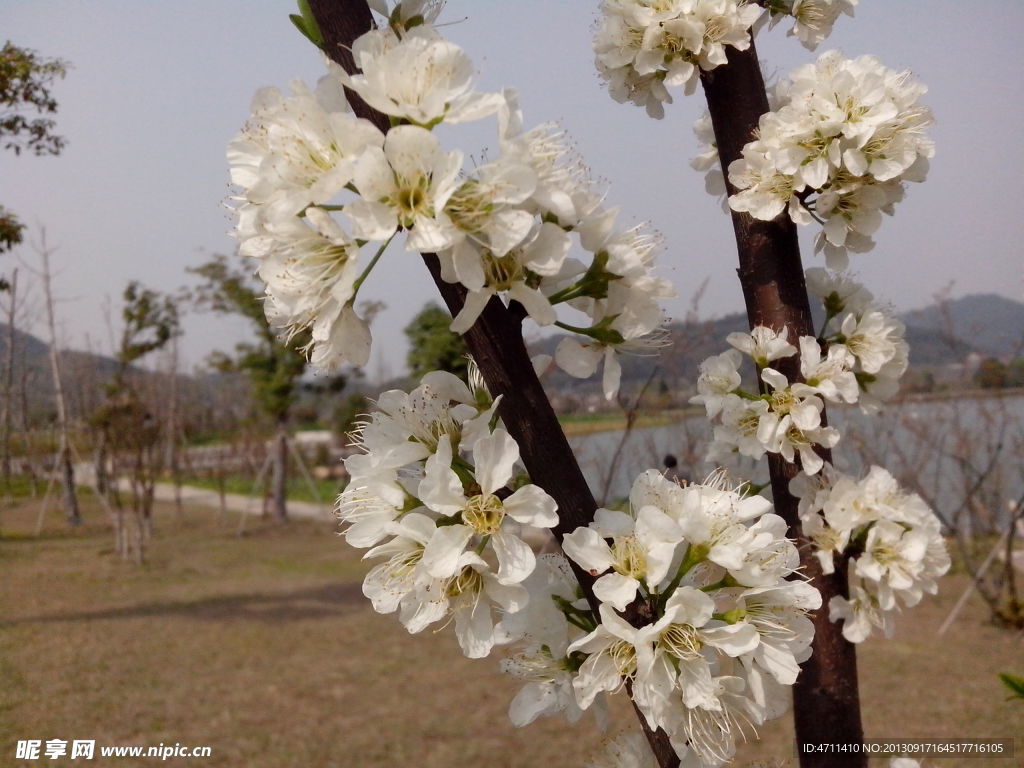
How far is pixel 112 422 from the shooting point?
369 inches

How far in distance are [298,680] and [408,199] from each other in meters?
5.34

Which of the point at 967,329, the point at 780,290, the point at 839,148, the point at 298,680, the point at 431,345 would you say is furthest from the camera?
the point at 431,345

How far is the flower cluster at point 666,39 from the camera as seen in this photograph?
1.22 m

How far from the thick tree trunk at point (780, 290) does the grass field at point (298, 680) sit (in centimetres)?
312

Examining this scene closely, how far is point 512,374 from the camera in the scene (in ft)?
2.57

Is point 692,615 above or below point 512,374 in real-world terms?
below

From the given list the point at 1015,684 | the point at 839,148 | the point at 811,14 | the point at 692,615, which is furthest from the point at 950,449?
the point at 692,615

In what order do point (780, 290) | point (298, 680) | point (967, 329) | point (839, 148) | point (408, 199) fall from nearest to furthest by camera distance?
point (408, 199) < point (839, 148) < point (780, 290) < point (298, 680) < point (967, 329)

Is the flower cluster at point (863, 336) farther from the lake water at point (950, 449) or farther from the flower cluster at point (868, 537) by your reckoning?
the lake water at point (950, 449)

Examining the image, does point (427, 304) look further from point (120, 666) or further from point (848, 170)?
point (848, 170)

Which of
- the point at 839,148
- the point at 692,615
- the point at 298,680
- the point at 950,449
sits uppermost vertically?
the point at 839,148

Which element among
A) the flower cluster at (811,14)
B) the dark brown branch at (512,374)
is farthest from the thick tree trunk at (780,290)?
the dark brown branch at (512,374)

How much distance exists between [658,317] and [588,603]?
0.32 meters

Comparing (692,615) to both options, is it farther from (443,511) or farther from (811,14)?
(811,14)
